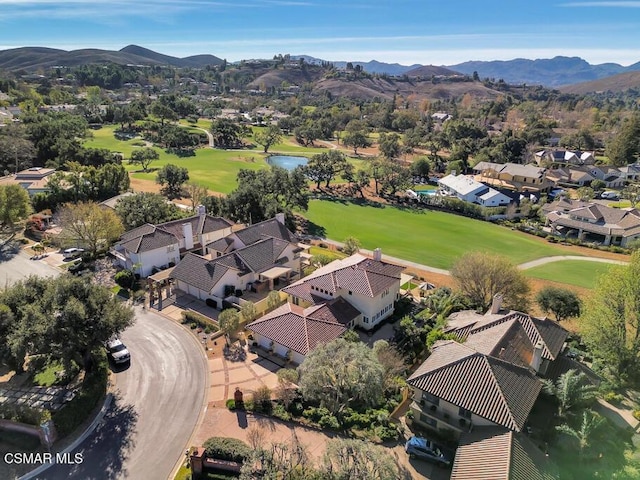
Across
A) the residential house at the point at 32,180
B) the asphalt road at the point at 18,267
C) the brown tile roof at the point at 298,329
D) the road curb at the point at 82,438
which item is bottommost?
the road curb at the point at 82,438

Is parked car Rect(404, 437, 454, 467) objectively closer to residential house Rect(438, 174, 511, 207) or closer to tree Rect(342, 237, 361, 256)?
tree Rect(342, 237, 361, 256)

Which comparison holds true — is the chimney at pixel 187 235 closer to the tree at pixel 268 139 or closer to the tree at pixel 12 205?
the tree at pixel 12 205

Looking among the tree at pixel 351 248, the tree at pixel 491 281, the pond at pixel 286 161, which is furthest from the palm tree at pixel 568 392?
the pond at pixel 286 161

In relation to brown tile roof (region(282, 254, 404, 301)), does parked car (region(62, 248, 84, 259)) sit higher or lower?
lower

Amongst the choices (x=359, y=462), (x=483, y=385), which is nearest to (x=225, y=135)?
(x=483, y=385)

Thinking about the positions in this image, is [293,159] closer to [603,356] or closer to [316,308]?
[316,308]

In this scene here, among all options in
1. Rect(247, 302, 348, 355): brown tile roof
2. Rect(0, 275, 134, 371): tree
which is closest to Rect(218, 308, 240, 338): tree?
Rect(247, 302, 348, 355): brown tile roof
